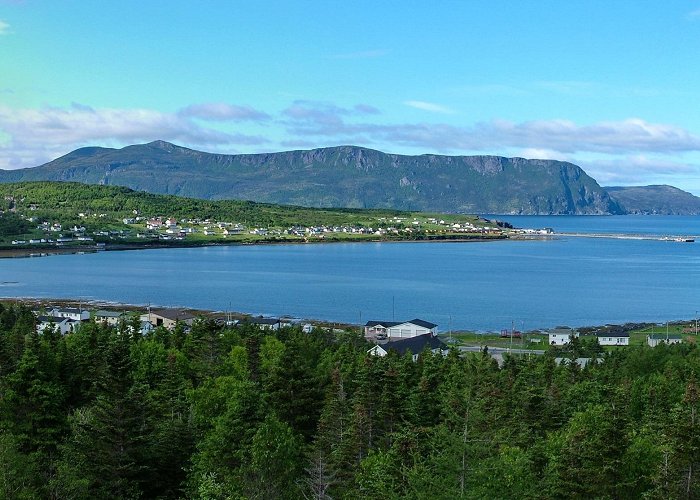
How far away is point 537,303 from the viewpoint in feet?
225

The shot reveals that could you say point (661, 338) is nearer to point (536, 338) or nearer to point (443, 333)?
point (536, 338)

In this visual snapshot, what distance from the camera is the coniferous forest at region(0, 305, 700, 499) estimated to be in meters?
13.9

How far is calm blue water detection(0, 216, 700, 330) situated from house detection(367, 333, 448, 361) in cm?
1174

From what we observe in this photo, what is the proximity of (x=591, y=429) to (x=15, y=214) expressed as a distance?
5657 inches

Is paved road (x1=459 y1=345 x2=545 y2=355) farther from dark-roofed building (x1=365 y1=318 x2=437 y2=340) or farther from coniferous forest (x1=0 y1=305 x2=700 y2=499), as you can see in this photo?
coniferous forest (x1=0 y1=305 x2=700 y2=499)

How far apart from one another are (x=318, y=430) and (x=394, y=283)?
6259 centimetres

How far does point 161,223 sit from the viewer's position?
526 ft

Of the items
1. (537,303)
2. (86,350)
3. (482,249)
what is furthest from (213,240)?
(86,350)

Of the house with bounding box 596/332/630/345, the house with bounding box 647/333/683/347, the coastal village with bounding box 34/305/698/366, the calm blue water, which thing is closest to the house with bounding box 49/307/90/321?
the coastal village with bounding box 34/305/698/366

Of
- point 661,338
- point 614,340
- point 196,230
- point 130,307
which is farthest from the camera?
point 196,230

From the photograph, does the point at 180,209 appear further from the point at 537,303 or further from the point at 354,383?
the point at 354,383

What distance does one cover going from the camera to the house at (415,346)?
38.2 metres

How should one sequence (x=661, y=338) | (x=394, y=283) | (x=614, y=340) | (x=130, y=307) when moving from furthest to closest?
(x=394, y=283), (x=130, y=307), (x=614, y=340), (x=661, y=338)

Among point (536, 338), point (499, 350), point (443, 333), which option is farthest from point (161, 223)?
point (499, 350)
